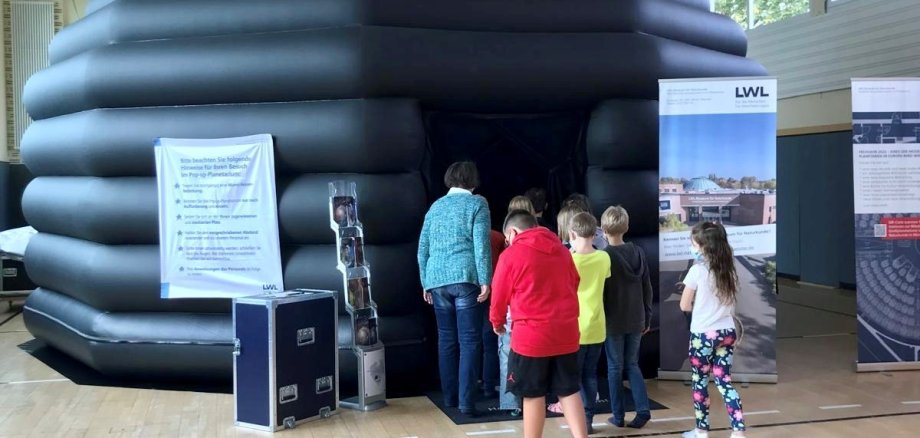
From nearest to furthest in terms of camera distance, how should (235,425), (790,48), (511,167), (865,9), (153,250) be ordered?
(235,425) → (153,250) → (511,167) → (865,9) → (790,48)

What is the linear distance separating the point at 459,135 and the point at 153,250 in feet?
6.89

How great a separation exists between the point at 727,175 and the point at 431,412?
2.36 meters

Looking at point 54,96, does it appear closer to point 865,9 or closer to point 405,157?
point 405,157

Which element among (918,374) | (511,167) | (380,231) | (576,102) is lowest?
(918,374)

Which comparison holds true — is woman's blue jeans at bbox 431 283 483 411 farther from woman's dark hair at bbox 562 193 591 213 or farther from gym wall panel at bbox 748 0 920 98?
gym wall panel at bbox 748 0 920 98

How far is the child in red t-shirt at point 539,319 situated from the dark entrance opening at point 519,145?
199cm

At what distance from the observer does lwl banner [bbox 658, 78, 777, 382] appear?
546cm

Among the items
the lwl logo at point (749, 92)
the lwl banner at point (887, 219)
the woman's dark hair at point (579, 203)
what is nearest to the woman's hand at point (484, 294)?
the woman's dark hair at point (579, 203)

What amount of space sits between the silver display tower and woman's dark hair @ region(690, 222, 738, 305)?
6.17 ft

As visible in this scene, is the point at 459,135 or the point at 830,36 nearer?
the point at 459,135

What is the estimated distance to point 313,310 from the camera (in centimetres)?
464

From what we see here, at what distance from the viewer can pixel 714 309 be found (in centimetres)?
402

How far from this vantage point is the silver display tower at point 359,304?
15.9 feet

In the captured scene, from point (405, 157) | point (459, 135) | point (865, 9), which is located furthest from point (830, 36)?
point (405, 157)
